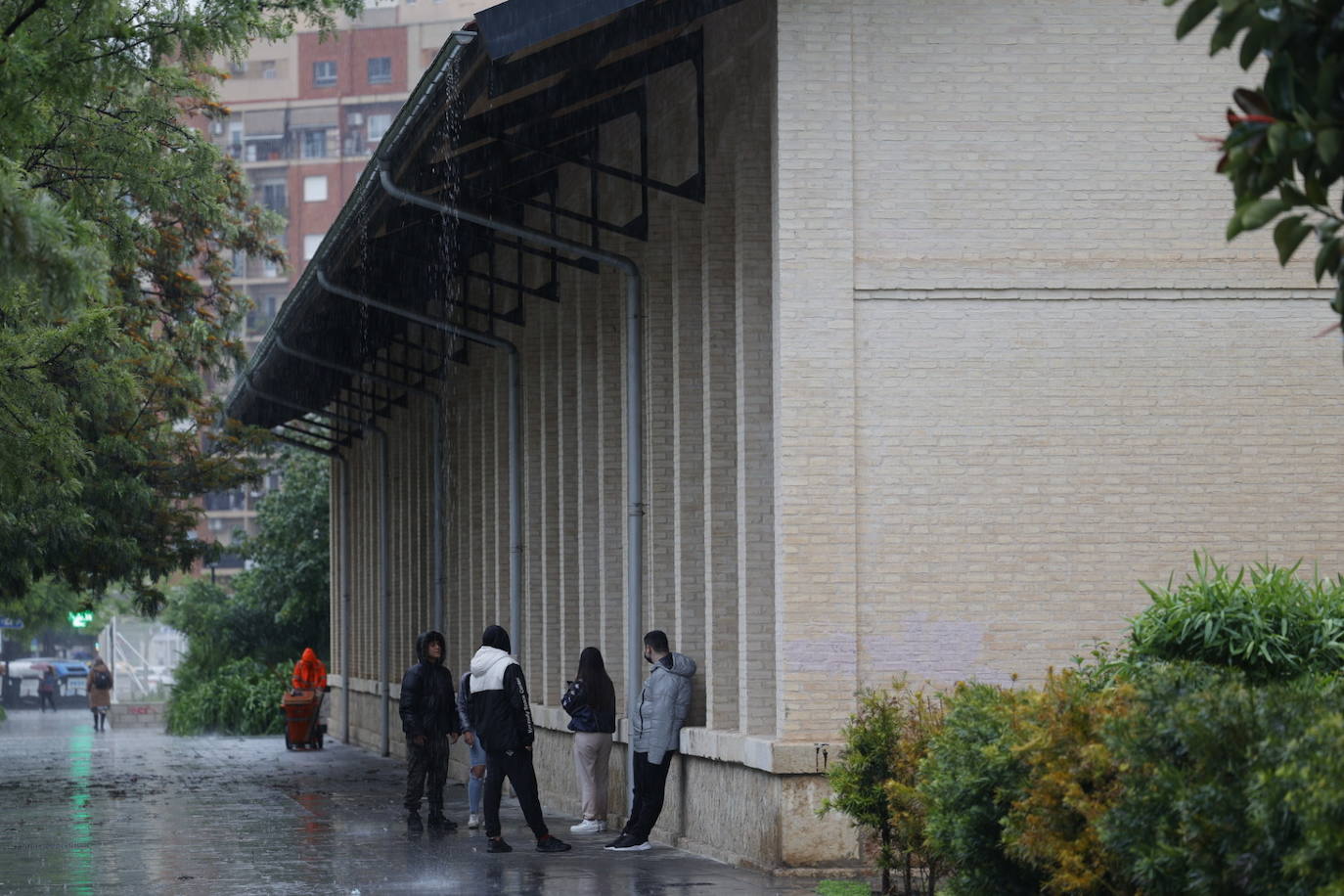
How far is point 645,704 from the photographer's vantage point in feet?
54.7

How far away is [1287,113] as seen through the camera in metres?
5.96

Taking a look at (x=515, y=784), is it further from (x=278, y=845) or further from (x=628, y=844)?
(x=278, y=845)

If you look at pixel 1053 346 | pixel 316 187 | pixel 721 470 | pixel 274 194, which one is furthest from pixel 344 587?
pixel 274 194

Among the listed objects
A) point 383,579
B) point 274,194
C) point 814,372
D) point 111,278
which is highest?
point 274,194

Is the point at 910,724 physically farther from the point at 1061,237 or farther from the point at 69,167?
the point at 69,167

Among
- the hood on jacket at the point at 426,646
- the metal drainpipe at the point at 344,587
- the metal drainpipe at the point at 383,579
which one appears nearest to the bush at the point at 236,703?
the metal drainpipe at the point at 344,587

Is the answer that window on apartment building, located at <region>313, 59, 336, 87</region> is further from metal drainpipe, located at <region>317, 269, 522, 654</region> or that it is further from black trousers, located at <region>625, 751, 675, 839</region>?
black trousers, located at <region>625, 751, 675, 839</region>

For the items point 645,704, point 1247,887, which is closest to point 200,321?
point 645,704

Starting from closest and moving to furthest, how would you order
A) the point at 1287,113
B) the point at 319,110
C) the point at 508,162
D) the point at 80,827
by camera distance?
the point at 1287,113, the point at 80,827, the point at 508,162, the point at 319,110

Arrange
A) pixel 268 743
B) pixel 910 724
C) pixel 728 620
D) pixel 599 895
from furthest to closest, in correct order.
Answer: pixel 268 743 < pixel 728 620 < pixel 599 895 < pixel 910 724

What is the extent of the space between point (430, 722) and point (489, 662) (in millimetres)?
2821

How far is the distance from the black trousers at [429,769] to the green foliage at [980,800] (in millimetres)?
→ 8859

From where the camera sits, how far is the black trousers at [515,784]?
16.2 metres

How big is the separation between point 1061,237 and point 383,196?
7.21 meters
